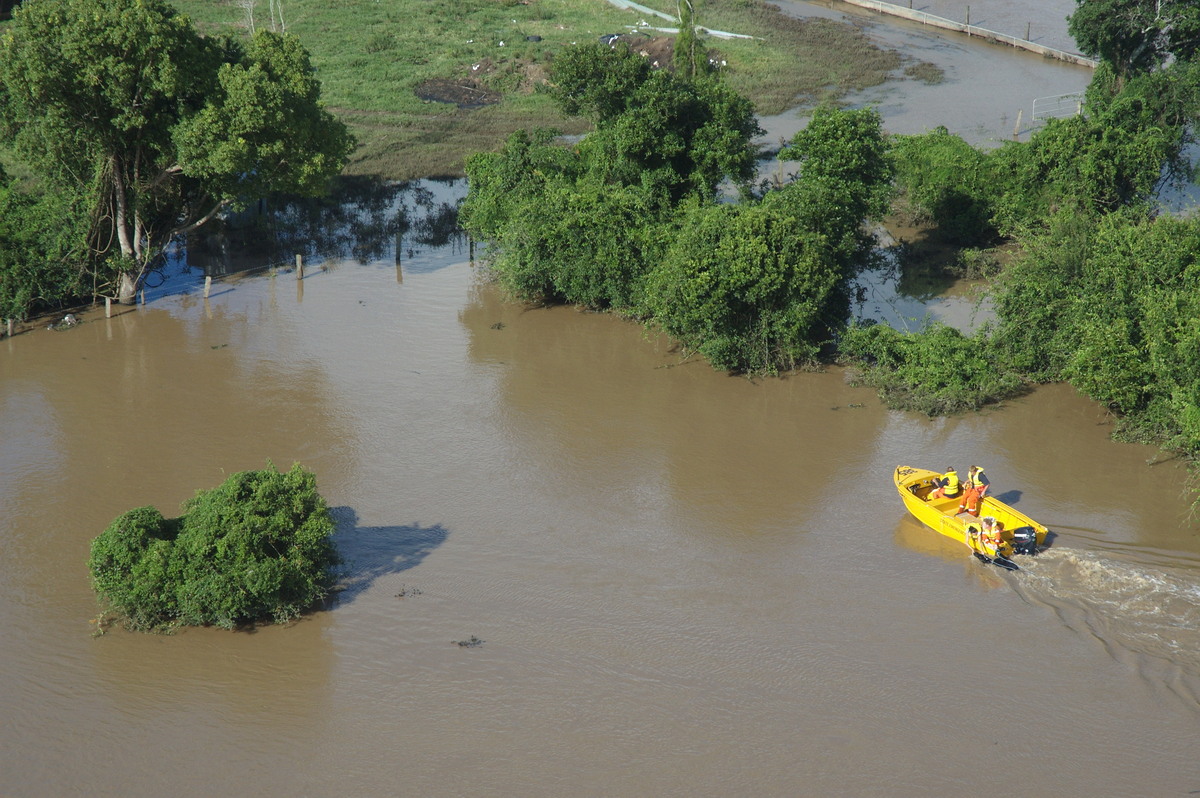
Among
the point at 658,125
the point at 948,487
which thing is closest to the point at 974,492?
the point at 948,487

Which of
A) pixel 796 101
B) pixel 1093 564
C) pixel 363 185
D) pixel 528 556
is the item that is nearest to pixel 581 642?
pixel 528 556

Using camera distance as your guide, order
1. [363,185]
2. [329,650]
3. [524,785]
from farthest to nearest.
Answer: [363,185] → [329,650] → [524,785]

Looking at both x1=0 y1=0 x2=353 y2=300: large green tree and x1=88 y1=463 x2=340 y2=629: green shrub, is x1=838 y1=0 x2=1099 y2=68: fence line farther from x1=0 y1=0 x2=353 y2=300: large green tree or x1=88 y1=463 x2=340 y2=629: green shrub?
x1=88 y1=463 x2=340 y2=629: green shrub

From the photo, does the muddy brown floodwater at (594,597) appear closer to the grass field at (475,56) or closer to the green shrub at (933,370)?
the green shrub at (933,370)

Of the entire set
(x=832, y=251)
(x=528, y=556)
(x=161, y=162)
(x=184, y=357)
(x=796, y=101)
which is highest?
(x=796, y=101)

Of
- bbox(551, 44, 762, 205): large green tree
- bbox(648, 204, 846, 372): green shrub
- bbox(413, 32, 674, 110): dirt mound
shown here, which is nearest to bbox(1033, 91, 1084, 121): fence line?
bbox(413, 32, 674, 110): dirt mound

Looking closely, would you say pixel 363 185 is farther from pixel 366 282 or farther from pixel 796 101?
pixel 796 101
